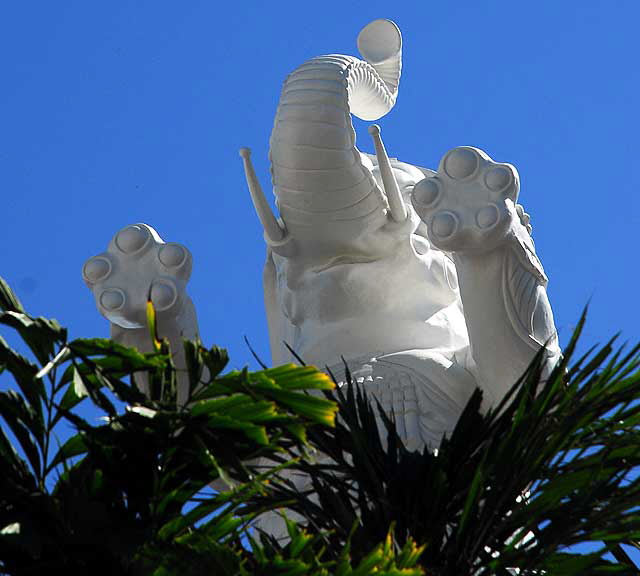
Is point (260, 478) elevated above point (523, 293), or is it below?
below

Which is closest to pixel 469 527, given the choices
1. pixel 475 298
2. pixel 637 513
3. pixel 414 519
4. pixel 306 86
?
pixel 414 519

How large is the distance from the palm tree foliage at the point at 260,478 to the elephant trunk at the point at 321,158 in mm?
1712

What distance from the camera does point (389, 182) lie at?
568 cm

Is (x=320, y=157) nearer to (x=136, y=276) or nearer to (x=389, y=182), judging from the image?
(x=389, y=182)

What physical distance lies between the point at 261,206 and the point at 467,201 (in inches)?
40.0

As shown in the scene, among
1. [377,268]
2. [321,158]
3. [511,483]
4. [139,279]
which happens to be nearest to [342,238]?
[377,268]

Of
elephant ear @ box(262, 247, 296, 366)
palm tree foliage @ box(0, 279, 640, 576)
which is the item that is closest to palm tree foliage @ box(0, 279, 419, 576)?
palm tree foliage @ box(0, 279, 640, 576)

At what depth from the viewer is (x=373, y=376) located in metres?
5.46

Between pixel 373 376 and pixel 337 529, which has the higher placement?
pixel 373 376

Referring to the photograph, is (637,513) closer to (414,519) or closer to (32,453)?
(414,519)

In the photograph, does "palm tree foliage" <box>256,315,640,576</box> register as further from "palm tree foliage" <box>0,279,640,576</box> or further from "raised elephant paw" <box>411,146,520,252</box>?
"raised elephant paw" <box>411,146,520,252</box>

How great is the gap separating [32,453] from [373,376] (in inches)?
88.2

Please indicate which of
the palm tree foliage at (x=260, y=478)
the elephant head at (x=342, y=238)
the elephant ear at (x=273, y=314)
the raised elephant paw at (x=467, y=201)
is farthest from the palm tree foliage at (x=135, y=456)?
the elephant ear at (x=273, y=314)

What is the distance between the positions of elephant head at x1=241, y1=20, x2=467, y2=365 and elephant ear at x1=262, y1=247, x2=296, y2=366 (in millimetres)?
59
